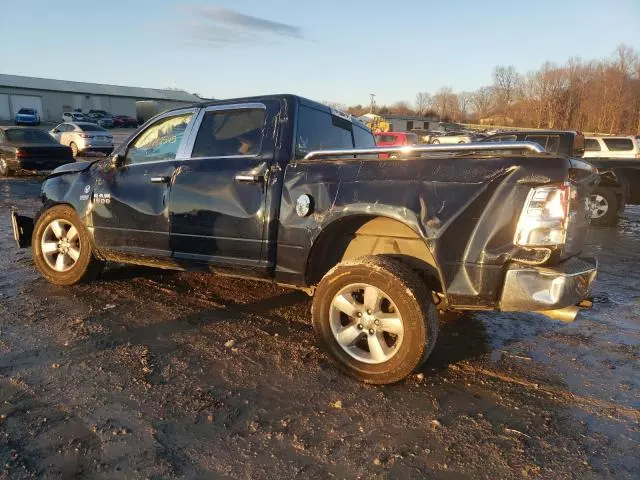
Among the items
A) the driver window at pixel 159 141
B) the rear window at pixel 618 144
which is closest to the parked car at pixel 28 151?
the driver window at pixel 159 141

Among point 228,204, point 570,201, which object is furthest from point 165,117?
point 570,201

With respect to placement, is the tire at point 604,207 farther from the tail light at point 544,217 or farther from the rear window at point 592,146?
the tail light at point 544,217

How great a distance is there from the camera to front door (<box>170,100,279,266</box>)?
154 inches

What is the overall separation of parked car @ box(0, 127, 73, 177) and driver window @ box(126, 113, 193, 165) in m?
12.6

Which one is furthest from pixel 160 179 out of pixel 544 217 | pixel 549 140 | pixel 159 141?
pixel 549 140

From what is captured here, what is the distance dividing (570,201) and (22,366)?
371cm

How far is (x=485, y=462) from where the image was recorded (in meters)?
→ 2.57

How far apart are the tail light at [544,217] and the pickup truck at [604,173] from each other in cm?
749

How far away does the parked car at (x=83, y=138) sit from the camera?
23044mm

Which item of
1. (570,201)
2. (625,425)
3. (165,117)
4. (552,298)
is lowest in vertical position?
(625,425)

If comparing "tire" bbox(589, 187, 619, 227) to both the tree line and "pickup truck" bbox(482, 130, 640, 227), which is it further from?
the tree line

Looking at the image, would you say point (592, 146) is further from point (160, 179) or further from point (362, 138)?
point (160, 179)

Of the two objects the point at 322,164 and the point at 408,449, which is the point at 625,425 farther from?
the point at 322,164

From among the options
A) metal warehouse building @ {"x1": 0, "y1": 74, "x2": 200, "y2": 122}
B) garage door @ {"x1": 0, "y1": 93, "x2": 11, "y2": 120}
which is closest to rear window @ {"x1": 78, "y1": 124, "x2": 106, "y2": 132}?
metal warehouse building @ {"x1": 0, "y1": 74, "x2": 200, "y2": 122}
